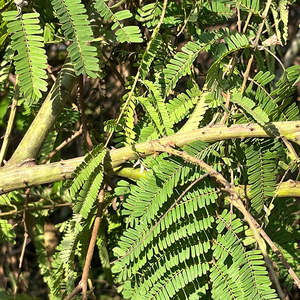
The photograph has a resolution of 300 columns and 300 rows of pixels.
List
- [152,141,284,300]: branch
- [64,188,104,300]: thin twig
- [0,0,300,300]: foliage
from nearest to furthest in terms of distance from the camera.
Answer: [152,141,284,300]: branch
[0,0,300,300]: foliage
[64,188,104,300]: thin twig

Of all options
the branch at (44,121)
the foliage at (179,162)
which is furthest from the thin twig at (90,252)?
the branch at (44,121)

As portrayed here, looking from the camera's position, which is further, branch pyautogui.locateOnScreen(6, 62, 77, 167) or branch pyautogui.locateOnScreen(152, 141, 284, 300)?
branch pyautogui.locateOnScreen(6, 62, 77, 167)

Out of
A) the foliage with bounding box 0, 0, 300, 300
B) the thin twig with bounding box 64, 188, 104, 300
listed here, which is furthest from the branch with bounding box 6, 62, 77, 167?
the thin twig with bounding box 64, 188, 104, 300

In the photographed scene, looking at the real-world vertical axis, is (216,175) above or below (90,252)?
above

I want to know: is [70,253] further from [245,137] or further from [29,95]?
[245,137]

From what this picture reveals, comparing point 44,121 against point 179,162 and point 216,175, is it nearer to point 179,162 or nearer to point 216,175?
point 179,162

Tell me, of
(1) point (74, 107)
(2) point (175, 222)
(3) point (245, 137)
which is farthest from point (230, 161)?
(1) point (74, 107)

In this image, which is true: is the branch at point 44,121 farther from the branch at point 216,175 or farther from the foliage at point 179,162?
the branch at point 216,175

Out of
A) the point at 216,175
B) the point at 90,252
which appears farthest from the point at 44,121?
the point at 216,175

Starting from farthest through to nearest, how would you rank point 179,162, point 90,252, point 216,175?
1. point 90,252
2. point 179,162
3. point 216,175

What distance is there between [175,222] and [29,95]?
16.6 inches

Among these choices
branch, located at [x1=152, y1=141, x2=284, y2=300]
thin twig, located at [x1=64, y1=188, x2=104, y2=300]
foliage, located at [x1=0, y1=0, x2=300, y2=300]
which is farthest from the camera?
thin twig, located at [x1=64, y1=188, x2=104, y2=300]

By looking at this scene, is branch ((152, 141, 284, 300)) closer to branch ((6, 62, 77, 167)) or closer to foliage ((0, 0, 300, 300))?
foliage ((0, 0, 300, 300))

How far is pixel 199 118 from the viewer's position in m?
0.95
